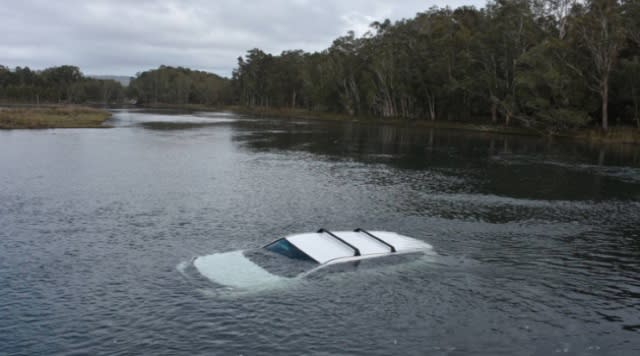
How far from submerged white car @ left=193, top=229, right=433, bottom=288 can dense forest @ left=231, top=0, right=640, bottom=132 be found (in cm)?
7628

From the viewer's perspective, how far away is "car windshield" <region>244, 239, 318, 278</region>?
2029 centimetres

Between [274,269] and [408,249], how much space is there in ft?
19.5

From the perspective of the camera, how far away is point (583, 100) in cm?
9575

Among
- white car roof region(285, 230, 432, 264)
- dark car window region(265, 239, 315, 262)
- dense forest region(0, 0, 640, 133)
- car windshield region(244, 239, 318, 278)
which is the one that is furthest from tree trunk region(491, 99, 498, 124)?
car windshield region(244, 239, 318, 278)

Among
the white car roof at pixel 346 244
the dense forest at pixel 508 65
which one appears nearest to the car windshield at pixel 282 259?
the white car roof at pixel 346 244

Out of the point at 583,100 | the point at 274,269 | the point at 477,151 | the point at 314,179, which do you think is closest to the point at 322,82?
the point at 583,100

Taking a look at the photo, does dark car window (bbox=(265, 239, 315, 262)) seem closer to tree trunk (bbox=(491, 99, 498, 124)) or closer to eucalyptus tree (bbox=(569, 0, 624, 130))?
eucalyptus tree (bbox=(569, 0, 624, 130))

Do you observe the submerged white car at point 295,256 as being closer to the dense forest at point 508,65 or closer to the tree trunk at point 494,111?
the dense forest at point 508,65

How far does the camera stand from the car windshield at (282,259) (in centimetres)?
2029

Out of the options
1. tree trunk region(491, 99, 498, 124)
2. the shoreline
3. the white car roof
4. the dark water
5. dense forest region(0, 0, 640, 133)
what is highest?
dense forest region(0, 0, 640, 133)

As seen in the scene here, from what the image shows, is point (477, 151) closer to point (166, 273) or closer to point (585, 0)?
point (585, 0)

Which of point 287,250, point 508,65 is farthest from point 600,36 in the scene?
point 287,250

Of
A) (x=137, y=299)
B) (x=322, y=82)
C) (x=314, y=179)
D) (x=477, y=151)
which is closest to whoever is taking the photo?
(x=137, y=299)

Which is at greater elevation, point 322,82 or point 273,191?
point 322,82
